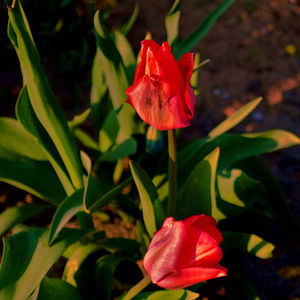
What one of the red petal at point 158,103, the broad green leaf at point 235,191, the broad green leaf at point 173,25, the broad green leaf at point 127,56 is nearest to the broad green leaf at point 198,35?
the broad green leaf at point 173,25

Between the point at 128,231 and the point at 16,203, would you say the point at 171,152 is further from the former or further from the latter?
the point at 16,203

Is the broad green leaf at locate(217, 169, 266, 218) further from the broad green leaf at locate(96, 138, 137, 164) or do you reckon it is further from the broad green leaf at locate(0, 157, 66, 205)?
the broad green leaf at locate(0, 157, 66, 205)

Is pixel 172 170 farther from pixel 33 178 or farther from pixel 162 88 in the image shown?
pixel 33 178

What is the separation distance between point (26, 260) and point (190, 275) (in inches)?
17.9

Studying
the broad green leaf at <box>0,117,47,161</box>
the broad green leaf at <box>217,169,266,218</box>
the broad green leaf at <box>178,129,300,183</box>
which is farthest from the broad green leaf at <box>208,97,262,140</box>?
the broad green leaf at <box>0,117,47,161</box>

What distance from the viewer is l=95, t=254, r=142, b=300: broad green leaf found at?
1.05 meters

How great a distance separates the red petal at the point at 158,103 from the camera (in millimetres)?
668

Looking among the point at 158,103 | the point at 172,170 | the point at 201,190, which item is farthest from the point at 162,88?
the point at 201,190

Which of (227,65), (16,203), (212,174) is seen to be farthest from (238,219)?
(227,65)

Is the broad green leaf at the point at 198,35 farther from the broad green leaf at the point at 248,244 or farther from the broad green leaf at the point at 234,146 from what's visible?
the broad green leaf at the point at 248,244

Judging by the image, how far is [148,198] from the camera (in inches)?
35.4

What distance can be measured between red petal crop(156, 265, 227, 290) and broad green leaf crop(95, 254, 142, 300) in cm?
36

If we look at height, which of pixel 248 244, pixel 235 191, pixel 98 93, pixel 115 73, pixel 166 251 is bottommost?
pixel 248 244

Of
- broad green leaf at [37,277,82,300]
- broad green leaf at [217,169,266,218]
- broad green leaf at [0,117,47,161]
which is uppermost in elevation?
broad green leaf at [0,117,47,161]
